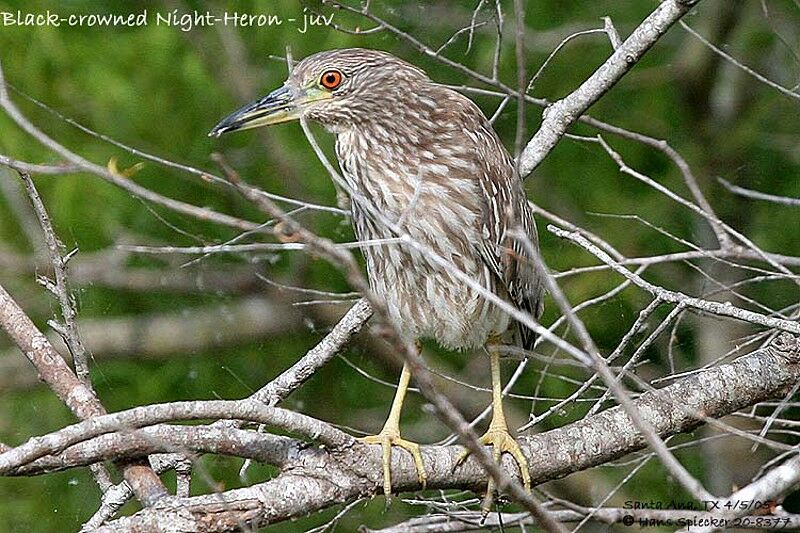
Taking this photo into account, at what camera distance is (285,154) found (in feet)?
17.0

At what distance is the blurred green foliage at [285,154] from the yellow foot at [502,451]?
5.70ft

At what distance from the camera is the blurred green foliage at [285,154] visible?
16.2 feet

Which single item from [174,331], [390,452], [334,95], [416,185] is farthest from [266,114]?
[174,331]

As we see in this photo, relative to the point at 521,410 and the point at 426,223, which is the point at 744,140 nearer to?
the point at 521,410

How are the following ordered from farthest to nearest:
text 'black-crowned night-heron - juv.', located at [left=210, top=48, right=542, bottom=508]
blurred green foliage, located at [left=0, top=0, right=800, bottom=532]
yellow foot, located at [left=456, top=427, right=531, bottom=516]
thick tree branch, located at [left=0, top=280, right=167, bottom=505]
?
blurred green foliage, located at [left=0, top=0, right=800, bottom=532], text 'black-crowned night-heron - juv.', located at [left=210, top=48, right=542, bottom=508], yellow foot, located at [left=456, top=427, right=531, bottom=516], thick tree branch, located at [left=0, top=280, right=167, bottom=505]

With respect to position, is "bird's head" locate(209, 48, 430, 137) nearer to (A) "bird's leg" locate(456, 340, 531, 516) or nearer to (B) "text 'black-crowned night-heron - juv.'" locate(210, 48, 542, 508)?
(B) "text 'black-crowned night-heron - juv.'" locate(210, 48, 542, 508)

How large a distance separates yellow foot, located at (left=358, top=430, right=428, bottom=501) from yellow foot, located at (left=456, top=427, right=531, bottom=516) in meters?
0.09

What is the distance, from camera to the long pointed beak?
2.95 metres

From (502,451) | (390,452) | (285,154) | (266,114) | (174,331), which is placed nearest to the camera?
(390,452)

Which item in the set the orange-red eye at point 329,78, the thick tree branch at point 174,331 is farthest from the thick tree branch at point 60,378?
the thick tree branch at point 174,331

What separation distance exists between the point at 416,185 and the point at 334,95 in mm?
358

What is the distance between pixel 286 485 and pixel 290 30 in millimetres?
3255

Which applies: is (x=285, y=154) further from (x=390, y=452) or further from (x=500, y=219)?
(x=390, y=452)

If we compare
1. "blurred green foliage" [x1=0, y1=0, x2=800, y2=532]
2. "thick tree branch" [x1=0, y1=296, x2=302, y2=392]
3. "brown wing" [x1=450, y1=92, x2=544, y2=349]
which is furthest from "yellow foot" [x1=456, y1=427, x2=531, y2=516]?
"thick tree branch" [x1=0, y1=296, x2=302, y2=392]
